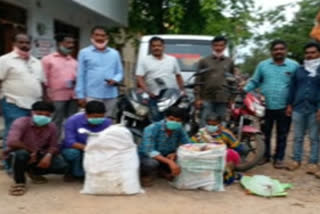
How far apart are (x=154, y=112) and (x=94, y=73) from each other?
0.91 m

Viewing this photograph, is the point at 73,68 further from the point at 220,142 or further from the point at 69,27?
the point at 69,27

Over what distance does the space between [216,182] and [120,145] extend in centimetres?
109

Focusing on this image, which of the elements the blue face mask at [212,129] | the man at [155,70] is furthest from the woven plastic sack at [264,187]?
the man at [155,70]

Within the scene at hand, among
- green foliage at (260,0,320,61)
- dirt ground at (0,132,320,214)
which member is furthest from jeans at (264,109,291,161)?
green foliage at (260,0,320,61)

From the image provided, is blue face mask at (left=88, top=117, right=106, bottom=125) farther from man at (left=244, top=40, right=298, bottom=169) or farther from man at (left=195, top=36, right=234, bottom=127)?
man at (left=244, top=40, right=298, bottom=169)

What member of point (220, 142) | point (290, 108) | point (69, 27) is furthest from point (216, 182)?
point (69, 27)

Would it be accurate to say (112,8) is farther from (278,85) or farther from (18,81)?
(18,81)

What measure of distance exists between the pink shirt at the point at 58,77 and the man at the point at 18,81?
0.33m

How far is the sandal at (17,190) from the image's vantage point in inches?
166

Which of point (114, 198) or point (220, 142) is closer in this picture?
point (114, 198)

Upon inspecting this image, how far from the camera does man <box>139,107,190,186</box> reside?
4.54m

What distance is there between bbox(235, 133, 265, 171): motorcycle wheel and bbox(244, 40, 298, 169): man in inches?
13.1

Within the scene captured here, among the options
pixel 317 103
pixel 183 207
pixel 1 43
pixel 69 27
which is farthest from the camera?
pixel 69 27

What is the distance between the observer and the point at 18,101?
4727 mm
